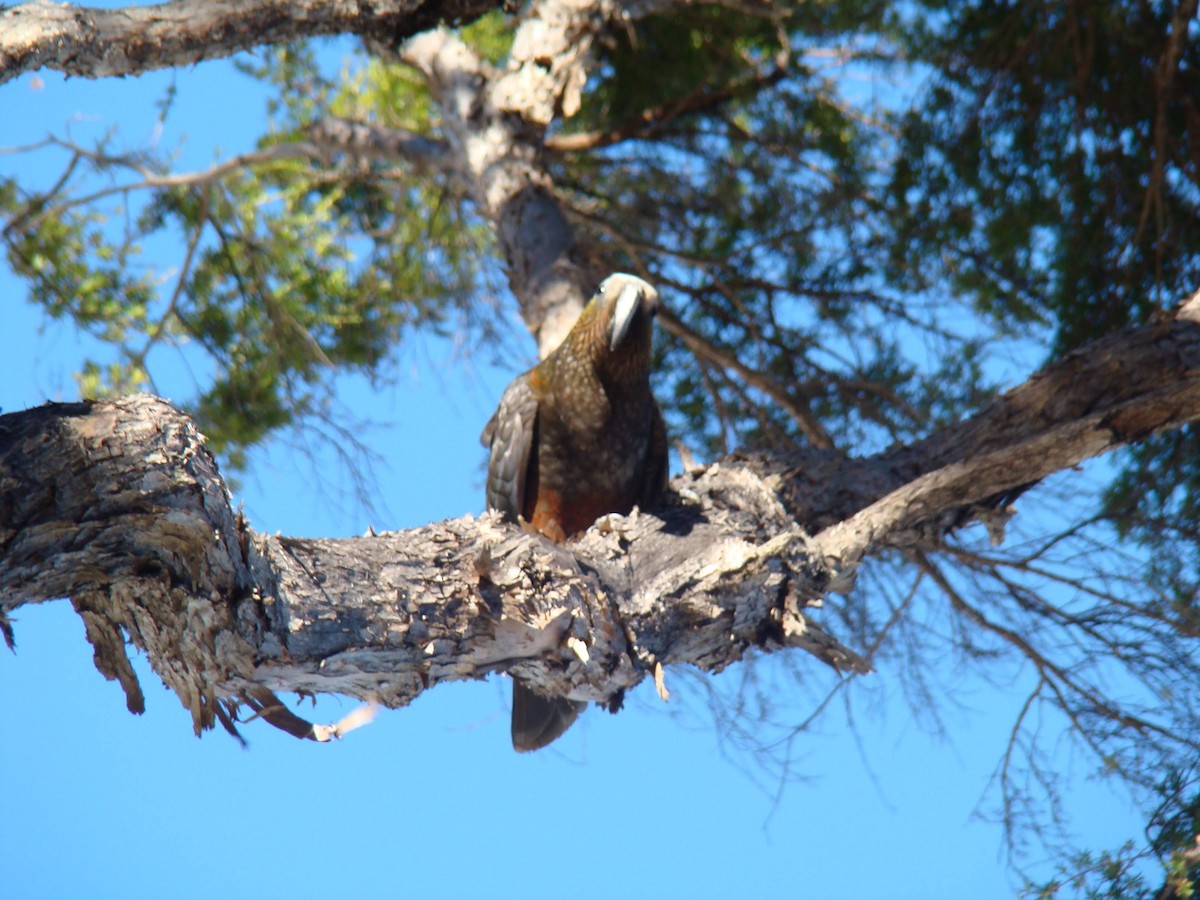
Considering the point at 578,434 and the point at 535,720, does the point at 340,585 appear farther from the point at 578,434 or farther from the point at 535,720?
the point at 578,434

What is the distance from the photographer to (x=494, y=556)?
2.04m

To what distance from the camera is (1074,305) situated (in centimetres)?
356

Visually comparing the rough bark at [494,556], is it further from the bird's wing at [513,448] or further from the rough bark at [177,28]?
the rough bark at [177,28]

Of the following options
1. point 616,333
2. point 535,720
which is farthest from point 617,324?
point 535,720

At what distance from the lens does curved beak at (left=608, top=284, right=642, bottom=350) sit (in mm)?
2783

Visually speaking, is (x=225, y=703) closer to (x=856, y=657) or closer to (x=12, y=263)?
(x=856, y=657)

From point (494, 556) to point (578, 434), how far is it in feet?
3.25

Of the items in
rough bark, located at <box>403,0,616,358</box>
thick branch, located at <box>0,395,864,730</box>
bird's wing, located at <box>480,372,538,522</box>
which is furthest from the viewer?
rough bark, located at <box>403,0,616,358</box>

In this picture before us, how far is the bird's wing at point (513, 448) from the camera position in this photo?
299 centimetres

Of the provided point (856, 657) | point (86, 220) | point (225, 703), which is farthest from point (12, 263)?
point (856, 657)

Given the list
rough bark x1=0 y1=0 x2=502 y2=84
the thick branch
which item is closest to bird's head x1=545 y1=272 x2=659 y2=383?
the thick branch

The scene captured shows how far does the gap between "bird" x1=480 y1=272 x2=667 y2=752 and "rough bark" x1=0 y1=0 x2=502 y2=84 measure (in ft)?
3.80

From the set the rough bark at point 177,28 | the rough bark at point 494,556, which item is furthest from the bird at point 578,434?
the rough bark at point 177,28

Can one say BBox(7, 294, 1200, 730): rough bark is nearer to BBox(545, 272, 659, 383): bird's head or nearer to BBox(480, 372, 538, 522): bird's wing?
BBox(545, 272, 659, 383): bird's head
